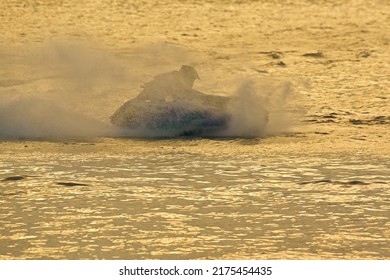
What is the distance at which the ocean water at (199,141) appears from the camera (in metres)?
6.21

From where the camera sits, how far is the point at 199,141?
8688mm

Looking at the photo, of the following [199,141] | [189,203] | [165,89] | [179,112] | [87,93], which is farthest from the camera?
[87,93]

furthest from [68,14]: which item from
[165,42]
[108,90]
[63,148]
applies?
[63,148]

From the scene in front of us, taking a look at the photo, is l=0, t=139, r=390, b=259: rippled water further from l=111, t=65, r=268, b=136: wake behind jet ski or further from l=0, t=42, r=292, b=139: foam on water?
l=0, t=42, r=292, b=139: foam on water

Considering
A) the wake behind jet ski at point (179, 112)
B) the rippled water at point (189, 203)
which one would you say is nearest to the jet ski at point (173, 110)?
the wake behind jet ski at point (179, 112)

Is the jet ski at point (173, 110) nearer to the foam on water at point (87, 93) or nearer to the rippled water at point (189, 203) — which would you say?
the foam on water at point (87, 93)

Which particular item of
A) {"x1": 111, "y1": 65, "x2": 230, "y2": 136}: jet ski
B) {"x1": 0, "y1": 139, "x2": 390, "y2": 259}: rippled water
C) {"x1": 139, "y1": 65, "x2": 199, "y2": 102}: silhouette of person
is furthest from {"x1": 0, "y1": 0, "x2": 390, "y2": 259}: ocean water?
{"x1": 139, "y1": 65, "x2": 199, "y2": 102}: silhouette of person

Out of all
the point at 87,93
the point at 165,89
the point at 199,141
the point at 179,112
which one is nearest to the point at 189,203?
the point at 199,141

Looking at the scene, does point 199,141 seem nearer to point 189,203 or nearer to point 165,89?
point 165,89

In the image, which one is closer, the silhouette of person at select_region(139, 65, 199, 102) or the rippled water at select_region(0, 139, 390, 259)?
the rippled water at select_region(0, 139, 390, 259)

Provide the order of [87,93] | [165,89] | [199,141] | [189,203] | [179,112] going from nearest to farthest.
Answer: [189,203] → [199,141] → [179,112] → [165,89] → [87,93]

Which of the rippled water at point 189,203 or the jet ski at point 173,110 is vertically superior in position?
the jet ski at point 173,110

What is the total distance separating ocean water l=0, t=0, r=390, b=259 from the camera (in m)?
6.21

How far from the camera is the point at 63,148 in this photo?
27.8ft
